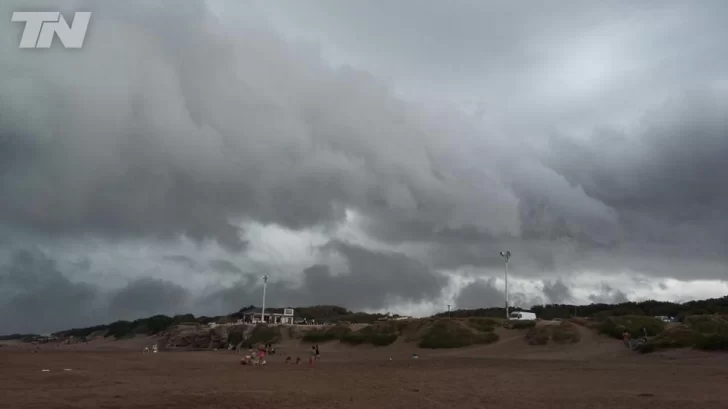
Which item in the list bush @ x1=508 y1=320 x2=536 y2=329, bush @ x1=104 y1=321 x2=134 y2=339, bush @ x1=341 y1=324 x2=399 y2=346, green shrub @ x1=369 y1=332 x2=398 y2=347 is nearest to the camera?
bush @ x1=508 y1=320 x2=536 y2=329

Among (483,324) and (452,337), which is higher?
(483,324)

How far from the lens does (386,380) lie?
25.7m

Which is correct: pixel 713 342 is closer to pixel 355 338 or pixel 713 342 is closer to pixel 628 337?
pixel 628 337

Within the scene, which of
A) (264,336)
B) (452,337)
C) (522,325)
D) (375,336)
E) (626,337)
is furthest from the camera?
(264,336)

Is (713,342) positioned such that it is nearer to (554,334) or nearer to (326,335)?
(554,334)


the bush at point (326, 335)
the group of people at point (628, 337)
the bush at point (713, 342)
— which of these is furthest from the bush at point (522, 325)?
the bush at point (326, 335)

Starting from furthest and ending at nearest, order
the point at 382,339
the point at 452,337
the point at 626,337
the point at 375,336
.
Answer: the point at 375,336
the point at 382,339
the point at 452,337
the point at 626,337

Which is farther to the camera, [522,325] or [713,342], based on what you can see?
[522,325]

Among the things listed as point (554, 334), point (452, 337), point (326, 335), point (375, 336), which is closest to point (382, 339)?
point (375, 336)

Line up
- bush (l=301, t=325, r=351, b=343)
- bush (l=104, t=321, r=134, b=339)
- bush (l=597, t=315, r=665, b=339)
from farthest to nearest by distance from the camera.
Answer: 1. bush (l=104, t=321, r=134, b=339)
2. bush (l=301, t=325, r=351, b=343)
3. bush (l=597, t=315, r=665, b=339)

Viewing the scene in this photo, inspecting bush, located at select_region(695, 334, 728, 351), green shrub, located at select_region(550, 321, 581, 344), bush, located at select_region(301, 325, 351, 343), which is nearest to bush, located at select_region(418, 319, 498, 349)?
green shrub, located at select_region(550, 321, 581, 344)

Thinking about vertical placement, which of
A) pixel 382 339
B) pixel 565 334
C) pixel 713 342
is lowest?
pixel 713 342

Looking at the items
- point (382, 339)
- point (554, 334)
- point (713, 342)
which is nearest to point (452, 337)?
point (382, 339)

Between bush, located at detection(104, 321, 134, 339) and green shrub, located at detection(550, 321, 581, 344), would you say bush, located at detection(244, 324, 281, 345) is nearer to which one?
green shrub, located at detection(550, 321, 581, 344)
